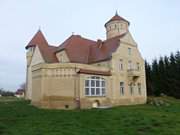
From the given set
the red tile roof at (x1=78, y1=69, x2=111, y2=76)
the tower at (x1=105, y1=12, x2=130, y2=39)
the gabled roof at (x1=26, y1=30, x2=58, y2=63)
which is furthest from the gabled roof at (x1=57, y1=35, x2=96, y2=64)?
the tower at (x1=105, y1=12, x2=130, y2=39)

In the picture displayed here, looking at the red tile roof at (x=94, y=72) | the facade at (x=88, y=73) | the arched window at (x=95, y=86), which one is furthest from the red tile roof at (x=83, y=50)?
the arched window at (x=95, y=86)

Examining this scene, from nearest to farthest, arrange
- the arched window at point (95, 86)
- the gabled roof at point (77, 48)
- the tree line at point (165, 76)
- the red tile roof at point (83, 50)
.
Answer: the arched window at point (95, 86) < the gabled roof at point (77, 48) < the red tile roof at point (83, 50) < the tree line at point (165, 76)

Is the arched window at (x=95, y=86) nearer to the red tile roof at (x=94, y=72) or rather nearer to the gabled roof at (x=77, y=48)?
the red tile roof at (x=94, y=72)

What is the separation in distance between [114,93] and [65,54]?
8769 millimetres

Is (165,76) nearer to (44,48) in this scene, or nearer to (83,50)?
(83,50)

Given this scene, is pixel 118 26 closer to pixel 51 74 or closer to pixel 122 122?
pixel 51 74

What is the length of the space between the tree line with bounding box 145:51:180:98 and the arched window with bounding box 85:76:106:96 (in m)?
20.6

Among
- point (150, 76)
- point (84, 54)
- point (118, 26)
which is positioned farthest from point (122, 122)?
point (150, 76)

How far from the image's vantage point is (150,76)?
164 ft

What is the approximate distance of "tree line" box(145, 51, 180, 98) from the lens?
153ft

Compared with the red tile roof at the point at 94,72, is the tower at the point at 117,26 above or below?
above

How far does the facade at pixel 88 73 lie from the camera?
28.1m

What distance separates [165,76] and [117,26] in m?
15.1

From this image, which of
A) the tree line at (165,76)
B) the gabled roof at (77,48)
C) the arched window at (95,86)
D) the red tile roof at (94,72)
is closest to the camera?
the red tile roof at (94,72)
